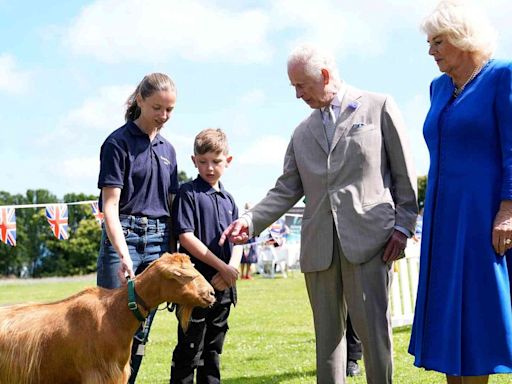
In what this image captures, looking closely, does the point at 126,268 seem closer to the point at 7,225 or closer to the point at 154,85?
the point at 154,85

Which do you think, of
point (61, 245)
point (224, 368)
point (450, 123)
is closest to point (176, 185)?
point (450, 123)

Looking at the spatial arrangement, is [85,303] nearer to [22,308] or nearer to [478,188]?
[22,308]

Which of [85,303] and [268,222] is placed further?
[268,222]

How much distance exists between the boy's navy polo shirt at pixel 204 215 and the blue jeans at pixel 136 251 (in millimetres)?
188

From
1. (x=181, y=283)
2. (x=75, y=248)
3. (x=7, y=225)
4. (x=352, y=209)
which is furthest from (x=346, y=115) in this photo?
(x=75, y=248)

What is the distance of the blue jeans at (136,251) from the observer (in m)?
4.57

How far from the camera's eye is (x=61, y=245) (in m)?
44.2

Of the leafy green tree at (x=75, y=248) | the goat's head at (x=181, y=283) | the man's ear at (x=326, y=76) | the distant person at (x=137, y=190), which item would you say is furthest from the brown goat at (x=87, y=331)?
the leafy green tree at (x=75, y=248)

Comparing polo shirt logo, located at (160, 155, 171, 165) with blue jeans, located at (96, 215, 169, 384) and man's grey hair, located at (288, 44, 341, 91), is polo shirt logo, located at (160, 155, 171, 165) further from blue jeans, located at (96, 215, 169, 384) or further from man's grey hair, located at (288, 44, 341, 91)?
man's grey hair, located at (288, 44, 341, 91)

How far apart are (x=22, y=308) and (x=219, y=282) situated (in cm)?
132

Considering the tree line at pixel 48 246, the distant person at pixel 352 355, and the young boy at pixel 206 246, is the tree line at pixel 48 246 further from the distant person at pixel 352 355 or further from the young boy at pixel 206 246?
the young boy at pixel 206 246

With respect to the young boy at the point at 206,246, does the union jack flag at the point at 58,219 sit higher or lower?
higher

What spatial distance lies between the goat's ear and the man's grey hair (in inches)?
53.6

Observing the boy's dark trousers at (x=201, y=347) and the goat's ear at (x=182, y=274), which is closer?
the goat's ear at (x=182, y=274)
